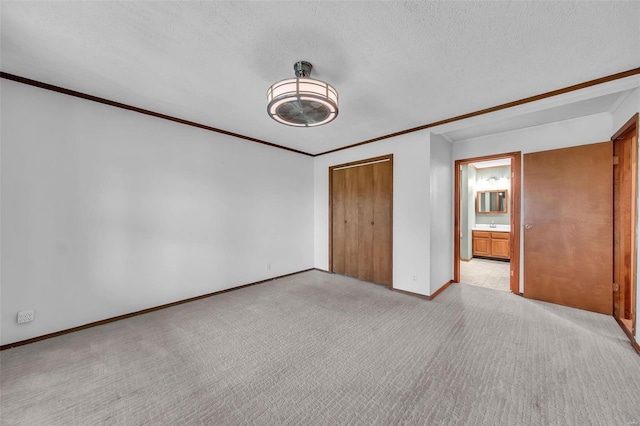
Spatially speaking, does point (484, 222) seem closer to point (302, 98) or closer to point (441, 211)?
point (441, 211)

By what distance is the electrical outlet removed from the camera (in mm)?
2316

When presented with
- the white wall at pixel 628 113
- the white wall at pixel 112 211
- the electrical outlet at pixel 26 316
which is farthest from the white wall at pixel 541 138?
the electrical outlet at pixel 26 316

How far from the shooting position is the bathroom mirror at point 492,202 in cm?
632

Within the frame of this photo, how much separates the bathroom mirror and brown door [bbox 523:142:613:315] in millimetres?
3296

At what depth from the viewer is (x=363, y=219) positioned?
450 centimetres

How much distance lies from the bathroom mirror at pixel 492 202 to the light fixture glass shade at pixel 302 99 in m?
6.21

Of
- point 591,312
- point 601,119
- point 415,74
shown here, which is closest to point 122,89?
point 415,74

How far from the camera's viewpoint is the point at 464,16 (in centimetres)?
157

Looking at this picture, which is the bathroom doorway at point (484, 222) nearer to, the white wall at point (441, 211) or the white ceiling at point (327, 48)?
the white wall at point (441, 211)

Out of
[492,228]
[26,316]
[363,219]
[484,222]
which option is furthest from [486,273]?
[26,316]

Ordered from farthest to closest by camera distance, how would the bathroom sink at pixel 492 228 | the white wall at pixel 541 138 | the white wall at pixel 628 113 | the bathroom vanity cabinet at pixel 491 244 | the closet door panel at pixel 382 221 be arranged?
the bathroom sink at pixel 492 228 → the bathroom vanity cabinet at pixel 491 244 → the closet door panel at pixel 382 221 → the white wall at pixel 541 138 → the white wall at pixel 628 113

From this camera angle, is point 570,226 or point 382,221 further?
point 382,221

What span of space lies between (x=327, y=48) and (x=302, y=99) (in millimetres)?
424

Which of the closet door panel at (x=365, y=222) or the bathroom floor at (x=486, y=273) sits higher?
the closet door panel at (x=365, y=222)
